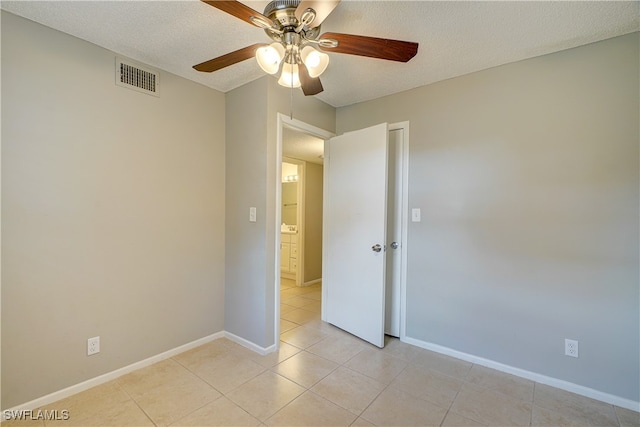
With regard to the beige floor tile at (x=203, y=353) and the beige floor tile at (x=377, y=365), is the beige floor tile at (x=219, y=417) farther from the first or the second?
the beige floor tile at (x=377, y=365)

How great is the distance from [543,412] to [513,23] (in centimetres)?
237

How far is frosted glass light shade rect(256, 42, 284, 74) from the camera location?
1.49 meters

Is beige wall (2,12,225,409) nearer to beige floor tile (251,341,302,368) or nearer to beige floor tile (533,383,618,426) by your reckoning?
beige floor tile (251,341,302,368)

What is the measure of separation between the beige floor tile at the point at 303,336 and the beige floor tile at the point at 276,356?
84mm

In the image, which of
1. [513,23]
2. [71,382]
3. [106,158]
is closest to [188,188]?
[106,158]

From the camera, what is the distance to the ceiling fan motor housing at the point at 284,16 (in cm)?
136

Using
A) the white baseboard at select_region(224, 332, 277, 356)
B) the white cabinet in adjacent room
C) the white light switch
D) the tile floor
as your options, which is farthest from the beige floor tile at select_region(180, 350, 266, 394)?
the white cabinet in adjacent room

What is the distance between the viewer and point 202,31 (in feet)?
6.01

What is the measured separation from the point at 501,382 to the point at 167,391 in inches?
91.9

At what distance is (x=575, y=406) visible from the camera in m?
1.82

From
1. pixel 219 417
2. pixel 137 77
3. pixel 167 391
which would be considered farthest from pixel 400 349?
pixel 137 77

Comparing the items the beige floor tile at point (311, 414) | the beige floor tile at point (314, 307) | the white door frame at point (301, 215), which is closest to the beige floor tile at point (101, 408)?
the beige floor tile at point (311, 414)

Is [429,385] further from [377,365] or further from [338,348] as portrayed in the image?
[338,348]

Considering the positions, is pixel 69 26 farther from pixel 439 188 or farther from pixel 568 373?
pixel 568 373
